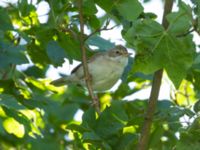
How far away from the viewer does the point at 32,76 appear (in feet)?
16.0

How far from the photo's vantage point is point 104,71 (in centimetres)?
558

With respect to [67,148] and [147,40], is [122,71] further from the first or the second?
[147,40]

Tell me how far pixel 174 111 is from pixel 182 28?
22.3 inches

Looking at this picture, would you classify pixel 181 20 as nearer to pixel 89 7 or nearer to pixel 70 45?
pixel 89 7

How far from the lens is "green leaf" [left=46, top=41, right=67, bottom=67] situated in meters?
4.00

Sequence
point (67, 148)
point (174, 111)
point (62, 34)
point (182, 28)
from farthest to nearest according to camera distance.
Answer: point (67, 148), point (62, 34), point (174, 111), point (182, 28)

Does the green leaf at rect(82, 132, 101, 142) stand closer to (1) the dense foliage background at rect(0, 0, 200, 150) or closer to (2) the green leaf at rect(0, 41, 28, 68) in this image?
(1) the dense foliage background at rect(0, 0, 200, 150)

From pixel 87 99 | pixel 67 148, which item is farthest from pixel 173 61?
pixel 67 148

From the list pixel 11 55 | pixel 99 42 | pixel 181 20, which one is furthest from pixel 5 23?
pixel 181 20

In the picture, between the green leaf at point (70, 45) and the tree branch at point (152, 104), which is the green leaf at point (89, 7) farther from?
the tree branch at point (152, 104)

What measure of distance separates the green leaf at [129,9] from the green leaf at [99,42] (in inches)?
37.0

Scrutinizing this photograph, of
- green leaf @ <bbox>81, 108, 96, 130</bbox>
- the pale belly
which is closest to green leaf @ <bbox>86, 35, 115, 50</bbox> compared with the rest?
the pale belly

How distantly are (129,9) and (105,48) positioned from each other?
1.08m

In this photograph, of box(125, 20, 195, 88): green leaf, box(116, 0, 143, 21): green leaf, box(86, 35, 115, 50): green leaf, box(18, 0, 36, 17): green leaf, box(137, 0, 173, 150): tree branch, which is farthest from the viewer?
box(86, 35, 115, 50): green leaf
